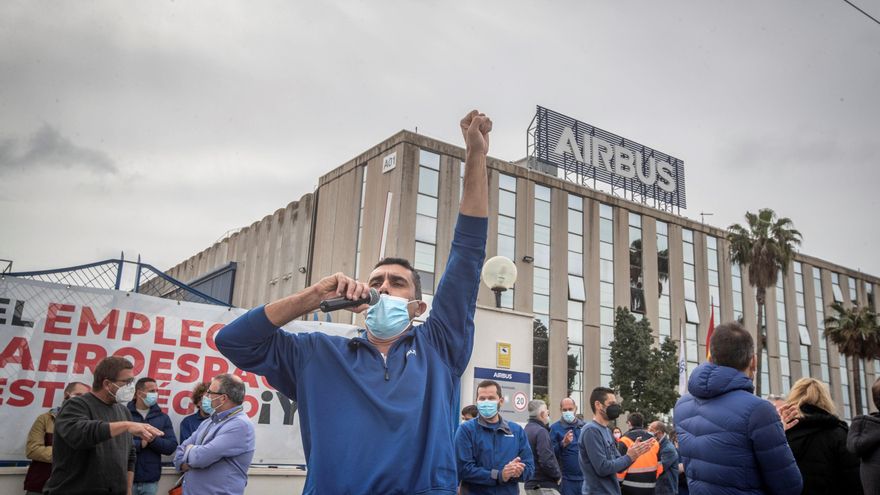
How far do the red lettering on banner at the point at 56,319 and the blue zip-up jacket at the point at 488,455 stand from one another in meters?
4.87

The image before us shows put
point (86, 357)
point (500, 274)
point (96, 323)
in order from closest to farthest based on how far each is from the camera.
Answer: point (86, 357) → point (96, 323) → point (500, 274)

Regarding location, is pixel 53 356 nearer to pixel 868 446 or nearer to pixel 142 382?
pixel 142 382

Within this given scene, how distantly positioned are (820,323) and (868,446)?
57774 mm

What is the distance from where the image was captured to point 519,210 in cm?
3906

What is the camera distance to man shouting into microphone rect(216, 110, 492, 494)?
2656 mm

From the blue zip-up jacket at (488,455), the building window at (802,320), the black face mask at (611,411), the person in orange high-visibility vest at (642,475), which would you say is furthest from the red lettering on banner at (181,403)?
the building window at (802,320)

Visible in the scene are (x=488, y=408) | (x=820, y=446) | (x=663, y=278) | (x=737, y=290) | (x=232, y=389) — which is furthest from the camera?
(x=737, y=290)

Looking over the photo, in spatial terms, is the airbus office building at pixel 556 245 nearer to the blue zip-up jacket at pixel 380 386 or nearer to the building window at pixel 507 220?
the building window at pixel 507 220

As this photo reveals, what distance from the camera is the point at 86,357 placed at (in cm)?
841

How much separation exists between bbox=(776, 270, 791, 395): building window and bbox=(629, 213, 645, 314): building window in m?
13.3

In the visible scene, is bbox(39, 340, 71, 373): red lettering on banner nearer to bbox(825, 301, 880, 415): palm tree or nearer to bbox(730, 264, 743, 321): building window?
bbox(825, 301, 880, 415): palm tree

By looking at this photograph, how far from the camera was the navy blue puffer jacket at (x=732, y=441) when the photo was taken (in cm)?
418

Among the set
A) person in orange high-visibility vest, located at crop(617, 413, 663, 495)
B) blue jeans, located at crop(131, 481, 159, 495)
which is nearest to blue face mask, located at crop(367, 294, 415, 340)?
blue jeans, located at crop(131, 481, 159, 495)

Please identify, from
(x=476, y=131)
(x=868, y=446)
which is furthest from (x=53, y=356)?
(x=868, y=446)
